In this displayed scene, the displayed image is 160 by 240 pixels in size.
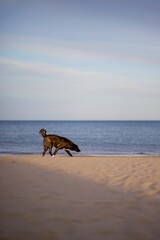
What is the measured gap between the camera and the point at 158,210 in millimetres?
4309

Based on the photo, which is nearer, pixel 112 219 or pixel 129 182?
pixel 112 219

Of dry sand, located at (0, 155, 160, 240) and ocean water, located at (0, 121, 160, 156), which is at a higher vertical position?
dry sand, located at (0, 155, 160, 240)

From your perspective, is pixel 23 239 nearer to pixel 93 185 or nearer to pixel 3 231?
pixel 3 231

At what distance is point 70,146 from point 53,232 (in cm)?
929

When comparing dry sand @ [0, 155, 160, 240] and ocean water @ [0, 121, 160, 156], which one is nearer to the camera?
dry sand @ [0, 155, 160, 240]

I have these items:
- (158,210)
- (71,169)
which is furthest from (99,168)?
(158,210)

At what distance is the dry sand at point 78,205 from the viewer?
3.44 m

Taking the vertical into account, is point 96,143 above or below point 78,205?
below

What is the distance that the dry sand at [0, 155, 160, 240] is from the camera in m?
3.44

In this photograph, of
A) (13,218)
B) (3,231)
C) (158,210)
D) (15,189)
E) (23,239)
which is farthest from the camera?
(15,189)

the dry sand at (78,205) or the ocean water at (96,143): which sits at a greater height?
the dry sand at (78,205)

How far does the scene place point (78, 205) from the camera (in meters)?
4.47

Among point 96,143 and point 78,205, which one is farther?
point 96,143

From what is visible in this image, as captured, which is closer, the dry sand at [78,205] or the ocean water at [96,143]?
the dry sand at [78,205]
